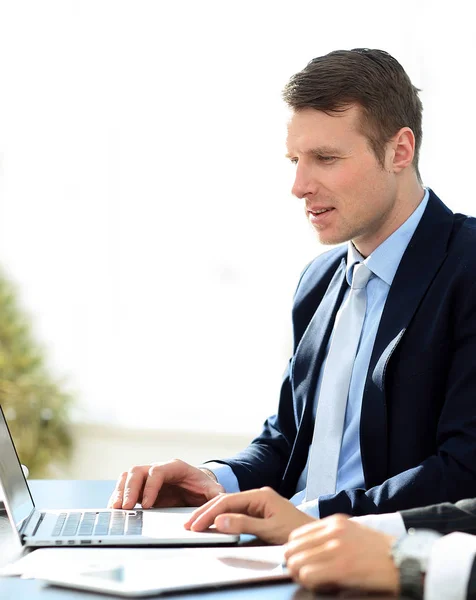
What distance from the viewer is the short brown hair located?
6.74 ft

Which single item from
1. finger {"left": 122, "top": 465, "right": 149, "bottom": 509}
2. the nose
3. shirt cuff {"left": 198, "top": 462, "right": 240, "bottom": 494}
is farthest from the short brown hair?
finger {"left": 122, "top": 465, "right": 149, "bottom": 509}

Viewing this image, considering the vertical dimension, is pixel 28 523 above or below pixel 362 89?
below

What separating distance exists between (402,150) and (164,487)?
0.97m

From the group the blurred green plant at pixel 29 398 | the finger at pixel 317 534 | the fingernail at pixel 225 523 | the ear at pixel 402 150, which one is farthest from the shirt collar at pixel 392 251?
the blurred green plant at pixel 29 398

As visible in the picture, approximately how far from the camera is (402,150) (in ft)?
7.06

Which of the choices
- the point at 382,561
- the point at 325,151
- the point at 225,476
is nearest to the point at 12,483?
the point at 225,476

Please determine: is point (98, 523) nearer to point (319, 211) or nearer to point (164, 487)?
point (164, 487)

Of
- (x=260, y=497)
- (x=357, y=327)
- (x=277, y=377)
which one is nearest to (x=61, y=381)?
(x=277, y=377)

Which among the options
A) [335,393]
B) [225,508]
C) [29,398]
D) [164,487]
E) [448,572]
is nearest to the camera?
[448,572]

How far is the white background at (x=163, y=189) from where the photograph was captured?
15.3 feet

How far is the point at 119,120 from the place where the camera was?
4.91 metres

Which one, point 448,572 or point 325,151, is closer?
point 448,572

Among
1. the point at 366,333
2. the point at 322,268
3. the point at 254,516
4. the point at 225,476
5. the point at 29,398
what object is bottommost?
the point at 29,398

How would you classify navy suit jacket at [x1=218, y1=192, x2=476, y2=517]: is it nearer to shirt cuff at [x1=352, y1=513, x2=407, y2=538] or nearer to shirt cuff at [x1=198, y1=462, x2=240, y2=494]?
shirt cuff at [x1=198, y1=462, x2=240, y2=494]
